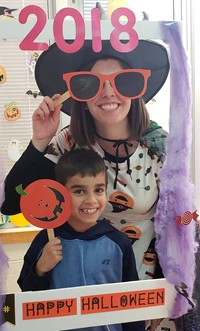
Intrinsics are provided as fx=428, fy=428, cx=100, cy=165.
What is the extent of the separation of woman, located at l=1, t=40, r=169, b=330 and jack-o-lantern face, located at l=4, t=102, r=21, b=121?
0.11ft

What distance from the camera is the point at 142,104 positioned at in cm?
81

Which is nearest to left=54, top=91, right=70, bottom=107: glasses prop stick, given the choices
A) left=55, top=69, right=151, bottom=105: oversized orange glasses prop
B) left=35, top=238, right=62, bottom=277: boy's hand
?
left=55, top=69, right=151, bottom=105: oversized orange glasses prop

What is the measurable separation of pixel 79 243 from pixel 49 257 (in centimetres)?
6

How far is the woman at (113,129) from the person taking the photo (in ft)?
2.51

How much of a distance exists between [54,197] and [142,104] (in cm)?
24

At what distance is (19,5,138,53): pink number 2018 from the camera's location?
2.47 feet

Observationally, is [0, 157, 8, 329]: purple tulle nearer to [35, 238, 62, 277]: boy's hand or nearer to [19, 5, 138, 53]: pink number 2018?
[35, 238, 62, 277]: boy's hand

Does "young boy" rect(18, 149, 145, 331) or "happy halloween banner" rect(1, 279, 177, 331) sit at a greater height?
"young boy" rect(18, 149, 145, 331)

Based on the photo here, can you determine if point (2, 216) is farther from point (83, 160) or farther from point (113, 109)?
point (113, 109)

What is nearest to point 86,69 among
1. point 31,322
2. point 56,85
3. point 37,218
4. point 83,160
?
point 56,85

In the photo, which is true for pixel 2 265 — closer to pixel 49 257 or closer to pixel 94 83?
pixel 49 257

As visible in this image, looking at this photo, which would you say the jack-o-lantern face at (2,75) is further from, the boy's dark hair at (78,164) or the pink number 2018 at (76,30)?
the boy's dark hair at (78,164)

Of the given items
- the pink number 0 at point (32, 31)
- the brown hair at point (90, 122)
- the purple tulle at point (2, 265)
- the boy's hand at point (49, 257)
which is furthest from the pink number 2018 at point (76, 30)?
the boy's hand at point (49, 257)

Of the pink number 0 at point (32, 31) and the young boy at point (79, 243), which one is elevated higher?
the pink number 0 at point (32, 31)
